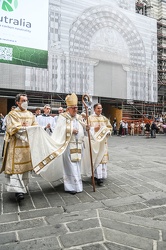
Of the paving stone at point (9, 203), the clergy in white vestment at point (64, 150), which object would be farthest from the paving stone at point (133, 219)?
the paving stone at point (9, 203)

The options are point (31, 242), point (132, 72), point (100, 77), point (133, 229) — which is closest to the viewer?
point (31, 242)

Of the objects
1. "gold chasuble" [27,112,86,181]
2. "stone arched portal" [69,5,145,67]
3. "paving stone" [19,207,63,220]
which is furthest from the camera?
"stone arched portal" [69,5,145,67]

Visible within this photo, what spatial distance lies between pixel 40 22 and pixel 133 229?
19.2m

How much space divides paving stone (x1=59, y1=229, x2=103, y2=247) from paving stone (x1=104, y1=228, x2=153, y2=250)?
0.09 metres

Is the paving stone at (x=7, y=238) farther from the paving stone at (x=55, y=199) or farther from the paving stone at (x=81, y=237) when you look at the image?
the paving stone at (x=55, y=199)

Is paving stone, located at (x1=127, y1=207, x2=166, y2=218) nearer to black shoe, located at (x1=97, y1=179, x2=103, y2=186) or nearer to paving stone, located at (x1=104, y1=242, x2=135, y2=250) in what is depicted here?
paving stone, located at (x1=104, y1=242, x2=135, y2=250)

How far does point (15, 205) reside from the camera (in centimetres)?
310

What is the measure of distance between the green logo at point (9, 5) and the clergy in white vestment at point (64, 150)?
55.3 feet

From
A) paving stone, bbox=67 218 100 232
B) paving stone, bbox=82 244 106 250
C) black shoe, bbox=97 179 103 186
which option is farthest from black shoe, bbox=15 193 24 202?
black shoe, bbox=97 179 103 186

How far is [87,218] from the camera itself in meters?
2.65

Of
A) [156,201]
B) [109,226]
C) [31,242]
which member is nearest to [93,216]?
[109,226]

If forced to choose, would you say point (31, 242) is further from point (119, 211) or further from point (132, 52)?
point (132, 52)

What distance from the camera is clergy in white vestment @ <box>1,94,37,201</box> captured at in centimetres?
324

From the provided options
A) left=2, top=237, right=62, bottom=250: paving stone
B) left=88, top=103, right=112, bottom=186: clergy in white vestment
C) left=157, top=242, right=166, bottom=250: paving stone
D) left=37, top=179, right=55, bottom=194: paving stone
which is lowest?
left=37, top=179, right=55, bottom=194: paving stone
